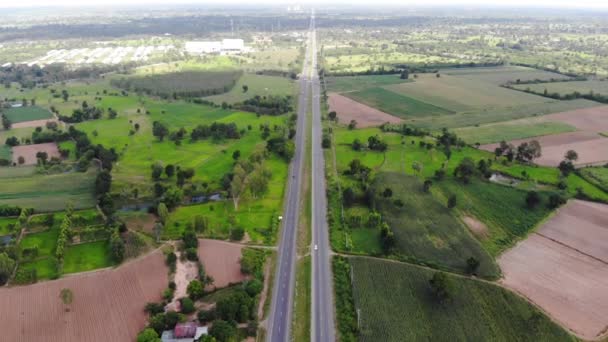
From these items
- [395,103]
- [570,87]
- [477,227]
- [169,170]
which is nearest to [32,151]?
[169,170]

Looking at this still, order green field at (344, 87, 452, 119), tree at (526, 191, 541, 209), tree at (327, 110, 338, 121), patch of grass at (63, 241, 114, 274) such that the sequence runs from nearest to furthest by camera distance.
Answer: patch of grass at (63, 241, 114, 274), tree at (526, 191, 541, 209), tree at (327, 110, 338, 121), green field at (344, 87, 452, 119)

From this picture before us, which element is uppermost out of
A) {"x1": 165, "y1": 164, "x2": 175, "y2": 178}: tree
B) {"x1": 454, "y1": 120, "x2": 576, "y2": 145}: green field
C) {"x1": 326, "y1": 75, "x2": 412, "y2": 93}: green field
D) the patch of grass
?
{"x1": 326, "y1": 75, "x2": 412, "y2": 93}: green field

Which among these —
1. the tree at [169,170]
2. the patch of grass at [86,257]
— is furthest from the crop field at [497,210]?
→ the patch of grass at [86,257]

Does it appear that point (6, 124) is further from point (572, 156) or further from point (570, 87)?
point (570, 87)

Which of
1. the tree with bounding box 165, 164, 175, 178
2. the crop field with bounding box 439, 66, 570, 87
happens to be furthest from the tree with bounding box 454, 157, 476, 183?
the crop field with bounding box 439, 66, 570, 87

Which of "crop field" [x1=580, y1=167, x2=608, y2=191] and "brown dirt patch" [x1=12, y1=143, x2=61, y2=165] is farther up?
"brown dirt patch" [x1=12, y1=143, x2=61, y2=165]

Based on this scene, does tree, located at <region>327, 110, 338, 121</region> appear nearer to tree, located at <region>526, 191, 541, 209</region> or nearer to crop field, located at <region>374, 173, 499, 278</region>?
crop field, located at <region>374, 173, 499, 278</region>
